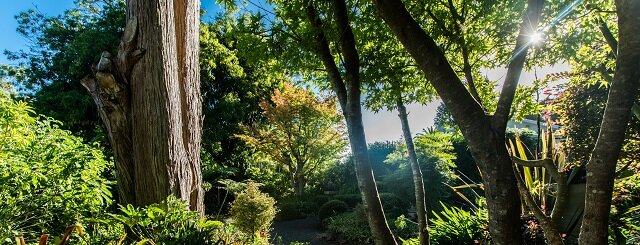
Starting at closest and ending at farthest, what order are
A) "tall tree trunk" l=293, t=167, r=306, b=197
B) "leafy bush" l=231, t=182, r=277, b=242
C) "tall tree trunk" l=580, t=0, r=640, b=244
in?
1. "tall tree trunk" l=580, t=0, r=640, b=244
2. "leafy bush" l=231, t=182, r=277, b=242
3. "tall tree trunk" l=293, t=167, r=306, b=197

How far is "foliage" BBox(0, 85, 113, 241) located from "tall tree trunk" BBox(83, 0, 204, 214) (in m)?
0.37

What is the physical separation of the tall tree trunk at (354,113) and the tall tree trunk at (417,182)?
1.09 metres

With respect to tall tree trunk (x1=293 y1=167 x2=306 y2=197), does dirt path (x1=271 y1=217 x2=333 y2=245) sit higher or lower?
lower

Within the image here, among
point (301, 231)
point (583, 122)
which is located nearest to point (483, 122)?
point (583, 122)

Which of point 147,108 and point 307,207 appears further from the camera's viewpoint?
point 307,207

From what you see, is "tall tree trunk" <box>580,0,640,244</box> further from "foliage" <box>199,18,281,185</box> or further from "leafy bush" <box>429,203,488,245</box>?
"foliage" <box>199,18,281,185</box>

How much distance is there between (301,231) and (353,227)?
2463 millimetres

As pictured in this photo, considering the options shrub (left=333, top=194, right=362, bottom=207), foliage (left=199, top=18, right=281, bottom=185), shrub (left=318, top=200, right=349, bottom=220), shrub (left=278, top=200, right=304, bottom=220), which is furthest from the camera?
foliage (left=199, top=18, right=281, bottom=185)

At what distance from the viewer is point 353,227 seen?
9.02 meters

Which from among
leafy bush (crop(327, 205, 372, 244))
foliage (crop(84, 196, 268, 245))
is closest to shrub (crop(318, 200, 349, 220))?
leafy bush (crop(327, 205, 372, 244))

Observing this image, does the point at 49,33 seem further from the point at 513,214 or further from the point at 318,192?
the point at 513,214

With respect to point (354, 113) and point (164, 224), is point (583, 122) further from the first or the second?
point (164, 224)

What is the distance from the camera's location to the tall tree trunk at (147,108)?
9.62 ft

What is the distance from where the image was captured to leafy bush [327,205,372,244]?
844 centimetres
